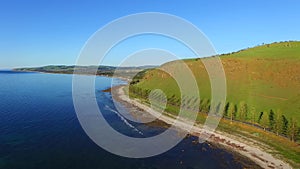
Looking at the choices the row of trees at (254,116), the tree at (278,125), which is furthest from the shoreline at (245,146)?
the row of trees at (254,116)

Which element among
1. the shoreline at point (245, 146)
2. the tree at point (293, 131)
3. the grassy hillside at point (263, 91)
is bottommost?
the shoreline at point (245, 146)

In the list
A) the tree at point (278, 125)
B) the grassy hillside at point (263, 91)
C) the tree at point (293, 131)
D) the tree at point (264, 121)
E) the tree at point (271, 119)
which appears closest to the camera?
the tree at point (293, 131)

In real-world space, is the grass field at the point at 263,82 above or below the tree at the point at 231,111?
above

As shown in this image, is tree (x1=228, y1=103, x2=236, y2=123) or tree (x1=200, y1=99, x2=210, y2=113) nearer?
tree (x1=228, y1=103, x2=236, y2=123)

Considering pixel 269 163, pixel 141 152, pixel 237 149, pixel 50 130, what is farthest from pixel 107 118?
pixel 269 163

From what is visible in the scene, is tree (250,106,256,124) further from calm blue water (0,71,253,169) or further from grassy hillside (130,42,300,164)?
calm blue water (0,71,253,169)

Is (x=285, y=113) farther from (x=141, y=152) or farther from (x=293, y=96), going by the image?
(x=141, y=152)

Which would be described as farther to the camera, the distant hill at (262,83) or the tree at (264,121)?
the distant hill at (262,83)

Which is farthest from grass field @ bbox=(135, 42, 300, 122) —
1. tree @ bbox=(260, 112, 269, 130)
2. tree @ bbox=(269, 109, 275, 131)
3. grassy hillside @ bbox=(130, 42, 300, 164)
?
tree @ bbox=(260, 112, 269, 130)

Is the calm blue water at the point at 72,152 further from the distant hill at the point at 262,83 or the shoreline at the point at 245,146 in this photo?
the distant hill at the point at 262,83
